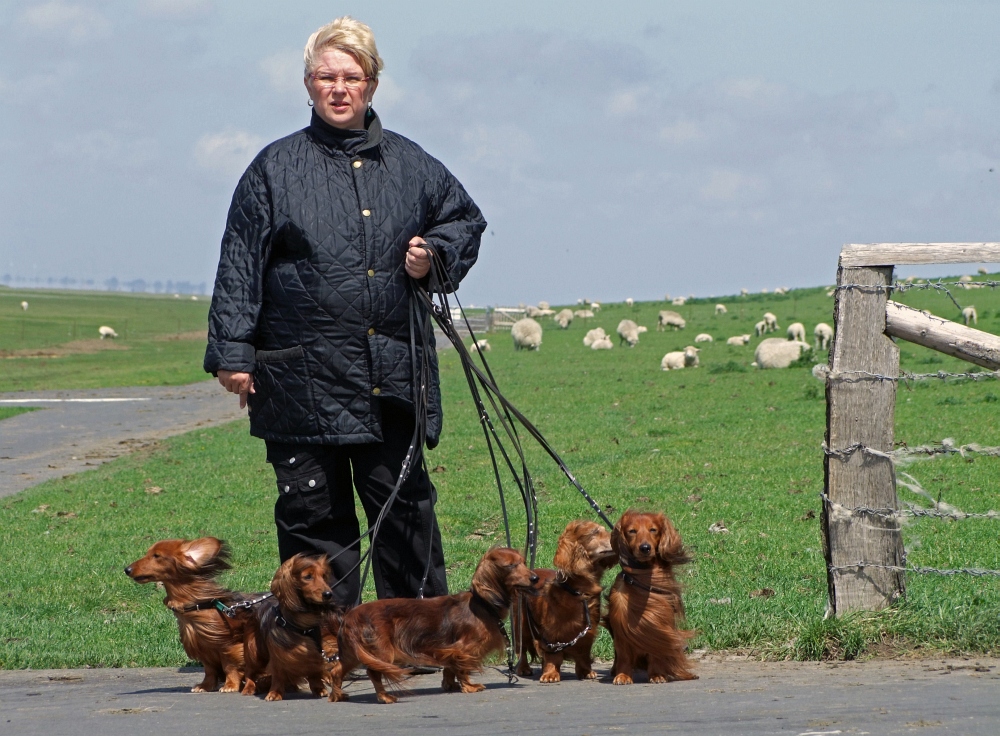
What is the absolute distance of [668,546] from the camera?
15.6 ft

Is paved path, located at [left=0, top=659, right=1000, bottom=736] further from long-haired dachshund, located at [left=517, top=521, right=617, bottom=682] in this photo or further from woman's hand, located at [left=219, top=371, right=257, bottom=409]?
woman's hand, located at [left=219, top=371, right=257, bottom=409]

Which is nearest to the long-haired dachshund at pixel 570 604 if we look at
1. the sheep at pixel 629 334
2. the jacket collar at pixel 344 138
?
the jacket collar at pixel 344 138

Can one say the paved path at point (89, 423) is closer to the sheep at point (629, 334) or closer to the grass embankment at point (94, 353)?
the grass embankment at point (94, 353)

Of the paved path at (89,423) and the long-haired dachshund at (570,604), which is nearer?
the long-haired dachshund at (570,604)

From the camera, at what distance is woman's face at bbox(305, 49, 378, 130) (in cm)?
509

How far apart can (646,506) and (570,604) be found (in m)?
5.47

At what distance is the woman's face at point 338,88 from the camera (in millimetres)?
5086

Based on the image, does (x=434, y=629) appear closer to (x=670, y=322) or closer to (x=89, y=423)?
(x=89, y=423)

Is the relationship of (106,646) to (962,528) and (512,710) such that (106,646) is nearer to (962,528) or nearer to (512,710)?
(512,710)

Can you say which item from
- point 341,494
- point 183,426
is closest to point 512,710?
point 341,494

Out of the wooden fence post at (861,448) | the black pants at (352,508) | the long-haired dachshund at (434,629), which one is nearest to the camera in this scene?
the long-haired dachshund at (434,629)

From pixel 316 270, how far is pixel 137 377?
28782 millimetres

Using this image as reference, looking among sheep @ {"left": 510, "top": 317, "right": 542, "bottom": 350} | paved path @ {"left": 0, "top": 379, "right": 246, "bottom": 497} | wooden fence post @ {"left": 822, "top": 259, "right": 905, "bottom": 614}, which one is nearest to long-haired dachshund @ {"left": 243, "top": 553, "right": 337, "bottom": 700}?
wooden fence post @ {"left": 822, "top": 259, "right": 905, "bottom": 614}

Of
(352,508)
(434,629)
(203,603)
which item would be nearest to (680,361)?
(352,508)
